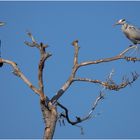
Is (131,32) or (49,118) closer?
(49,118)

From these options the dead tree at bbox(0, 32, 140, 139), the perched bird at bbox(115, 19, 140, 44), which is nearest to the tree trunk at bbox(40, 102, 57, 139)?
the dead tree at bbox(0, 32, 140, 139)

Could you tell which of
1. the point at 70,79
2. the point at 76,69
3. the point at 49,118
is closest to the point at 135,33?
the point at 76,69

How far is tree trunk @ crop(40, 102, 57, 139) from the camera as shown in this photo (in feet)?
40.2

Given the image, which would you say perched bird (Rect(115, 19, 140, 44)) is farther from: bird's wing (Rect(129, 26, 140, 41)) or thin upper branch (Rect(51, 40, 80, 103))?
thin upper branch (Rect(51, 40, 80, 103))

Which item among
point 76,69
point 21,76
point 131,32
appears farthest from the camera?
point 131,32

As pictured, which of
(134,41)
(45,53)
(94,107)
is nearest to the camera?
(45,53)

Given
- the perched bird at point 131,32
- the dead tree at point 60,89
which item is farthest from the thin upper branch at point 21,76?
the perched bird at point 131,32

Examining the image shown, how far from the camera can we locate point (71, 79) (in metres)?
13.1

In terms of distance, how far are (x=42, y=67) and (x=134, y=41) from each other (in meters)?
4.49

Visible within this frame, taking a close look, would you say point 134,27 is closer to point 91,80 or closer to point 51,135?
point 91,80

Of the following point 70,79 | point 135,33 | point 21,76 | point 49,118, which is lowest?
point 49,118

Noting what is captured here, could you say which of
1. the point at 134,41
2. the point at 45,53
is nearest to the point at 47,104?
the point at 45,53

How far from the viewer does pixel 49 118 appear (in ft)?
40.8

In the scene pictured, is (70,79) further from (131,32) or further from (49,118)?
(131,32)
